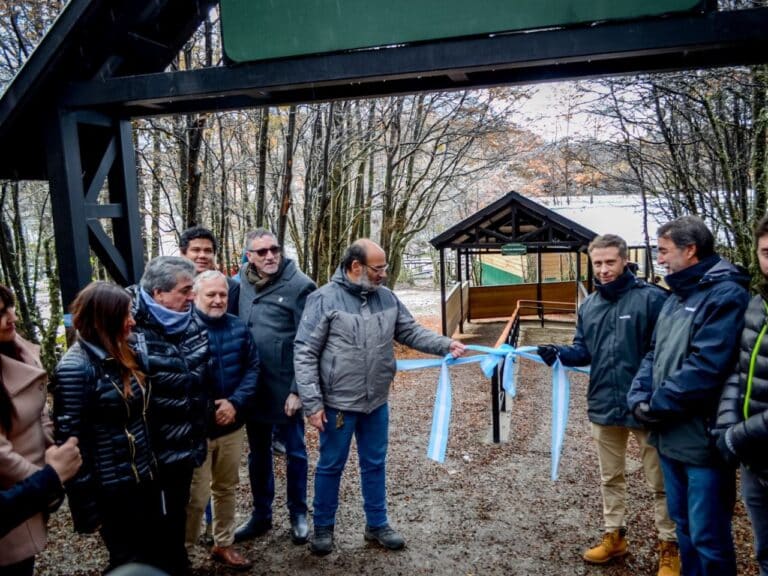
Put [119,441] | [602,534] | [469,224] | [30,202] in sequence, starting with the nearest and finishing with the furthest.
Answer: [119,441] → [602,534] → [30,202] → [469,224]

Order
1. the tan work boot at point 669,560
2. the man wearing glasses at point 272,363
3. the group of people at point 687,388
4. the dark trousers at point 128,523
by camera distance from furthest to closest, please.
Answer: the man wearing glasses at point 272,363 → the tan work boot at point 669,560 → the dark trousers at point 128,523 → the group of people at point 687,388

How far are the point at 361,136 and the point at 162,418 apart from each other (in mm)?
10837

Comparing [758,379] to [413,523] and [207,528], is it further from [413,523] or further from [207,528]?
[207,528]

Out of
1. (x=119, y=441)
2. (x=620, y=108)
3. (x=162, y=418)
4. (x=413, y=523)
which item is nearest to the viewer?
(x=119, y=441)

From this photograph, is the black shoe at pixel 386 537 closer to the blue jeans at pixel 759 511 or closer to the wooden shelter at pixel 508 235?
the blue jeans at pixel 759 511

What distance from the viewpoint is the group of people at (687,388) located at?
2406 mm

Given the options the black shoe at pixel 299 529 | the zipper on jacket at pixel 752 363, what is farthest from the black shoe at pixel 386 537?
the zipper on jacket at pixel 752 363

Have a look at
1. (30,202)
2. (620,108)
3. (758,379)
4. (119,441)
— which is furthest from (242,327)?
(30,202)

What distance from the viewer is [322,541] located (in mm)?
→ 3750

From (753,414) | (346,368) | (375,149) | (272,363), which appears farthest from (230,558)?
(375,149)

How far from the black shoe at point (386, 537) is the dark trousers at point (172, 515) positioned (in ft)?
4.54

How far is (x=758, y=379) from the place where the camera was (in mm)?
2334

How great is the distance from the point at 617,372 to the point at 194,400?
2500mm

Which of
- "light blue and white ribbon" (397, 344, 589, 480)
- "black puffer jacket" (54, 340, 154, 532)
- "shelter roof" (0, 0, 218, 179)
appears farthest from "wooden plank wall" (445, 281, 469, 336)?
"black puffer jacket" (54, 340, 154, 532)
